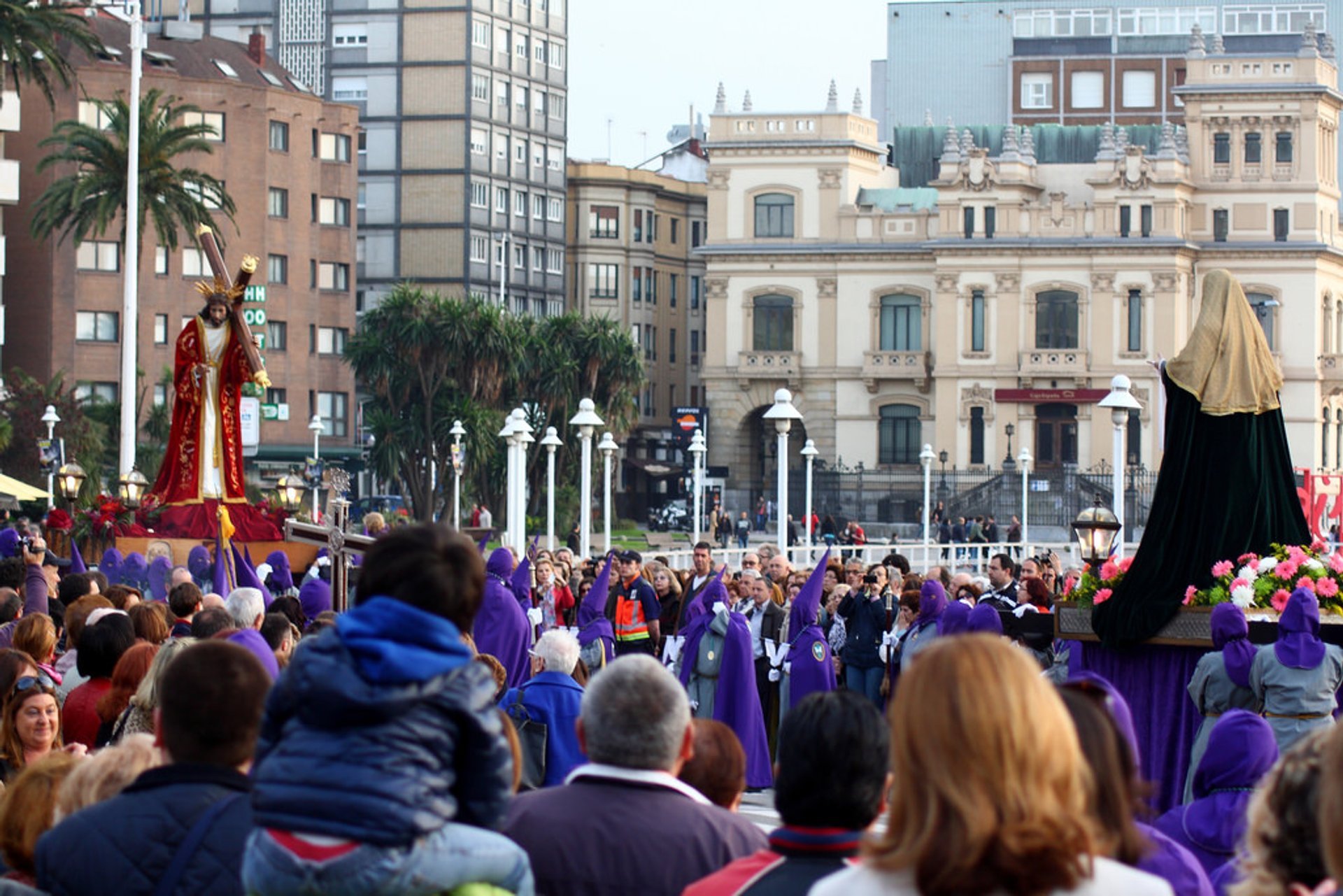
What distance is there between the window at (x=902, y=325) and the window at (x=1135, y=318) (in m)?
7.51

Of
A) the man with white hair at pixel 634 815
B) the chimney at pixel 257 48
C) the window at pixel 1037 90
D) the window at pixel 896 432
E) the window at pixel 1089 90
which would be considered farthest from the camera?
the window at pixel 1037 90

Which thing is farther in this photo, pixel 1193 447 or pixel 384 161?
pixel 384 161

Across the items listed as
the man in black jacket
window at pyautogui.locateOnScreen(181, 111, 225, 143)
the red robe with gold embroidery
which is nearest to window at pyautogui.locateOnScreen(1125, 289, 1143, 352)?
window at pyautogui.locateOnScreen(181, 111, 225, 143)

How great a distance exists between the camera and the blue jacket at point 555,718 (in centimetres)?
1022

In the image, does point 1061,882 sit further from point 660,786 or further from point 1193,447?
point 1193,447

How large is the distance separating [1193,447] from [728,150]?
214ft

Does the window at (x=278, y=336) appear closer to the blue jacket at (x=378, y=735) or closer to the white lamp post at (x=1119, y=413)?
the white lamp post at (x=1119, y=413)

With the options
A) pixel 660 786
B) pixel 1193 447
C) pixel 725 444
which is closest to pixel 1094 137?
pixel 725 444

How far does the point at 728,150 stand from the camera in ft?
255

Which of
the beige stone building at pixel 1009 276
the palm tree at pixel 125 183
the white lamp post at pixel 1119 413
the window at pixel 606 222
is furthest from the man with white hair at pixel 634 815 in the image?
the window at pixel 606 222

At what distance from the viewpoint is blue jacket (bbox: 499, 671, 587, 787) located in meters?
10.2

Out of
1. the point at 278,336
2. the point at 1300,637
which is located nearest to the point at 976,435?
the point at 278,336

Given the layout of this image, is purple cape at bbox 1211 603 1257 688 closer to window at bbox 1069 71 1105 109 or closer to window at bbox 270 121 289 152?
window at bbox 270 121 289 152

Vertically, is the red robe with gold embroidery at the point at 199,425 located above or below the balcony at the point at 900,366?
below
